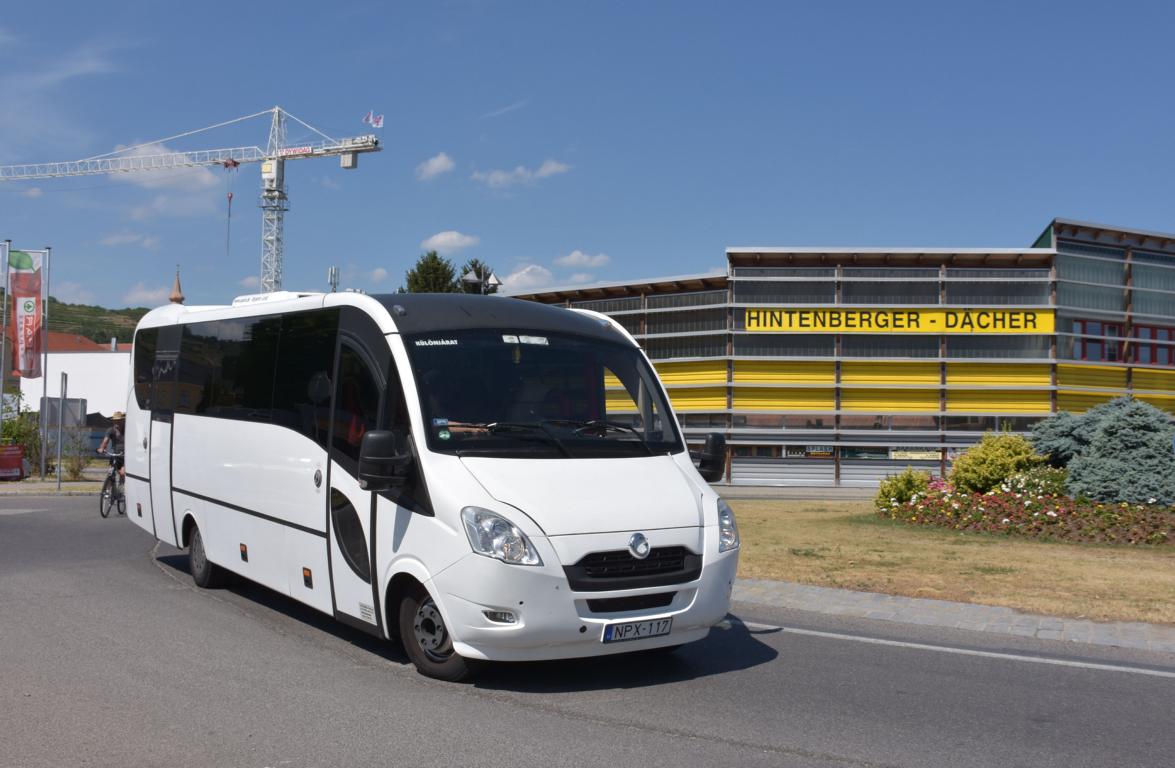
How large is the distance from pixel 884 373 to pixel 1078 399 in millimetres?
5845

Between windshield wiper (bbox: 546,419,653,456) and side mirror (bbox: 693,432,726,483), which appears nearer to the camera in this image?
windshield wiper (bbox: 546,419,653,456)

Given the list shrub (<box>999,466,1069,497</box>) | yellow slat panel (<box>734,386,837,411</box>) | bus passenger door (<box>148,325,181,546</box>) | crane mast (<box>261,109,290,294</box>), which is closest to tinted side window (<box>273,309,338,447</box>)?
bus passenger door (<box>148,325,181,546</box>)

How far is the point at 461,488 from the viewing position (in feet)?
21.9

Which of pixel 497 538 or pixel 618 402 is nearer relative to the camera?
pixel 497 538

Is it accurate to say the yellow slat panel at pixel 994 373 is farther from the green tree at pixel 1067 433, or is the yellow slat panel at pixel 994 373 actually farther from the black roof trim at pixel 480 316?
the black roof trim at pixel 480 316

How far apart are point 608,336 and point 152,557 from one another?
7.82 m

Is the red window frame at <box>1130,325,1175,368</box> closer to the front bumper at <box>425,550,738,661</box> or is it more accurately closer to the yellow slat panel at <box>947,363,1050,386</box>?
the yellow slat panel at <box>947,363,1050,386</box>

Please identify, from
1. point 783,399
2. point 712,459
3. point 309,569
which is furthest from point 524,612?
point 783,399

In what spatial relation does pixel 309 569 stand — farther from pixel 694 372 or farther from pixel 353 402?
pixel 694 372

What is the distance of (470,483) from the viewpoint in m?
6.70

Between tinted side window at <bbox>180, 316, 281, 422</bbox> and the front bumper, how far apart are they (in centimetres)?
351

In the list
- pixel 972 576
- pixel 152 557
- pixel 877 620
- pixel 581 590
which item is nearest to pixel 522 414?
pixel 581 590

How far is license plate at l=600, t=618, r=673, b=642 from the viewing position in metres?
6.57

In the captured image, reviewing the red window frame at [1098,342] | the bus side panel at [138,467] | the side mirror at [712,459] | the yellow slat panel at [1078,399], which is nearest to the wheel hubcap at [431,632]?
the side mirror at [712,459]
